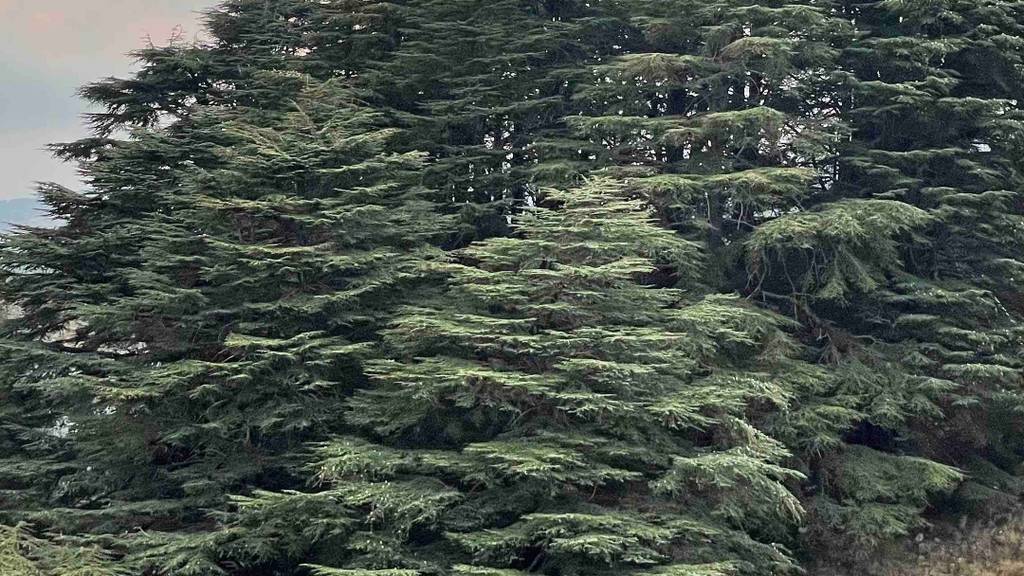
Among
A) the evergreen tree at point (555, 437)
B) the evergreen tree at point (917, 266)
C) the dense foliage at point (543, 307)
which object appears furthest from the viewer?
the evergreen tree at point (917, 266)

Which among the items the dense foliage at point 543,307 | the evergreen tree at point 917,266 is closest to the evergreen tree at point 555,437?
the dense foliage at point 543,307

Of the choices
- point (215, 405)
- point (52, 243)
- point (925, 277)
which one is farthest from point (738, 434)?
point (52, 243)

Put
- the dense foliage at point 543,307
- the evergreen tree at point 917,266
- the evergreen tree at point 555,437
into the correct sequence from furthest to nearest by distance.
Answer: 1. the evergreen tree at point 917,266
2. the dense foliage at point 543,307
3. the evergreen tree at point 555,437

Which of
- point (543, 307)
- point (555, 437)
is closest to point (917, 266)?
point (543, 307)

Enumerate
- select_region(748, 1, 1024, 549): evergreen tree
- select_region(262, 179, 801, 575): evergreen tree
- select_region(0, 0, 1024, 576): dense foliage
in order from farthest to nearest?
1. select_region(748, 1, 1024, 549): evergreen tree
2. select_region(0, 0, 1024, 576): dense foliage
3. select_region(262, 179, 801, 575): evergreen tree

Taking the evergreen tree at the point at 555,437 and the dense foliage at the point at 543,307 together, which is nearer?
the evergreen tree at the point at 555,437

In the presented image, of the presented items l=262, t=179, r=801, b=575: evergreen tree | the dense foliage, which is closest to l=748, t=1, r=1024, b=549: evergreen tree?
the dense foliage

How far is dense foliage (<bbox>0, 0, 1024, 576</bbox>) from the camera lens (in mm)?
10312

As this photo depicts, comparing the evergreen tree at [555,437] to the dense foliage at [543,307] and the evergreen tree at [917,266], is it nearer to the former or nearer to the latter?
the dense foliage at [543,307]

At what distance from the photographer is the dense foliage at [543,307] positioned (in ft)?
33.8

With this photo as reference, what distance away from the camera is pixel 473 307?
11.4 meters

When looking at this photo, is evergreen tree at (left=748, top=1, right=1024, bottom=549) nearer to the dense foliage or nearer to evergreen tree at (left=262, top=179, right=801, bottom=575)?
the dense foliage

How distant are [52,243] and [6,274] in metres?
1.10

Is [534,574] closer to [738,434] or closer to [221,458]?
[738,434]
